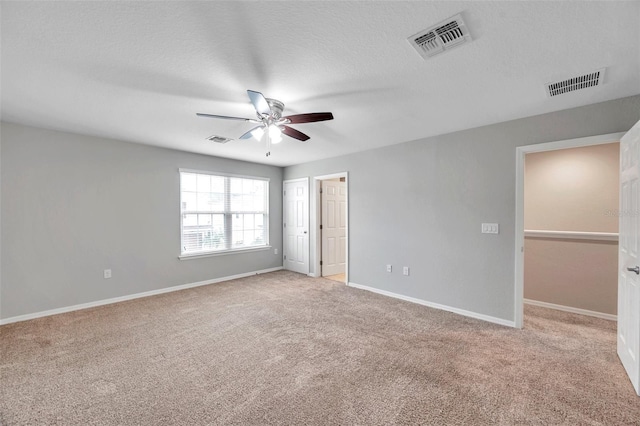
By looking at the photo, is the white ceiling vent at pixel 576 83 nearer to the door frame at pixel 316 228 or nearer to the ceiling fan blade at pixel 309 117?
the ceiling fan blade at pixel 309 117

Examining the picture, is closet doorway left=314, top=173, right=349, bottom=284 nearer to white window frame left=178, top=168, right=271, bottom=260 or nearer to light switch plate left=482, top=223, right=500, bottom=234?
white window frame left=178, top=168, right=271, bottom=260

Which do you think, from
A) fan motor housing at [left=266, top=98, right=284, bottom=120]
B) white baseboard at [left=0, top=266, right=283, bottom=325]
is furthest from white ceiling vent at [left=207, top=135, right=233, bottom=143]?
white baseboard at [left=0, top=266, right=283, bottom=325]

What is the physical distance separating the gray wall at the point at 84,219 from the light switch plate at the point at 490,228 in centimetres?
459

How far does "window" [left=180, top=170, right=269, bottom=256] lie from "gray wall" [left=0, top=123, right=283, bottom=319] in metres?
0.19

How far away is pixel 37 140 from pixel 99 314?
7.82 feet

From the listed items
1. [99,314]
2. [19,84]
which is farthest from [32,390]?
[19,84]

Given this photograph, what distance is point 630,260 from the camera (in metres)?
A: 2.20

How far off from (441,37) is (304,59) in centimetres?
90

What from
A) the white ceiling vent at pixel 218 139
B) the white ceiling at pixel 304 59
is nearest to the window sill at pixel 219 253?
the white ceiling vent at pixel 218 139

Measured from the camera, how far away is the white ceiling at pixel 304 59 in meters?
1.50

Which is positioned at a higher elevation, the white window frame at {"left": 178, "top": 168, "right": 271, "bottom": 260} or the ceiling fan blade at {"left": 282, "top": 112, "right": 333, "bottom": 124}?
the ceiling fan blade at {"left": 282, "top": 112, "right": 333, "bottom": 124}

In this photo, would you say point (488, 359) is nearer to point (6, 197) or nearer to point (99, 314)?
point (99, 314)

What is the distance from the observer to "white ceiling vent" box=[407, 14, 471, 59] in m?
1.58

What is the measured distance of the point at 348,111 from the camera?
2908 millimetres
